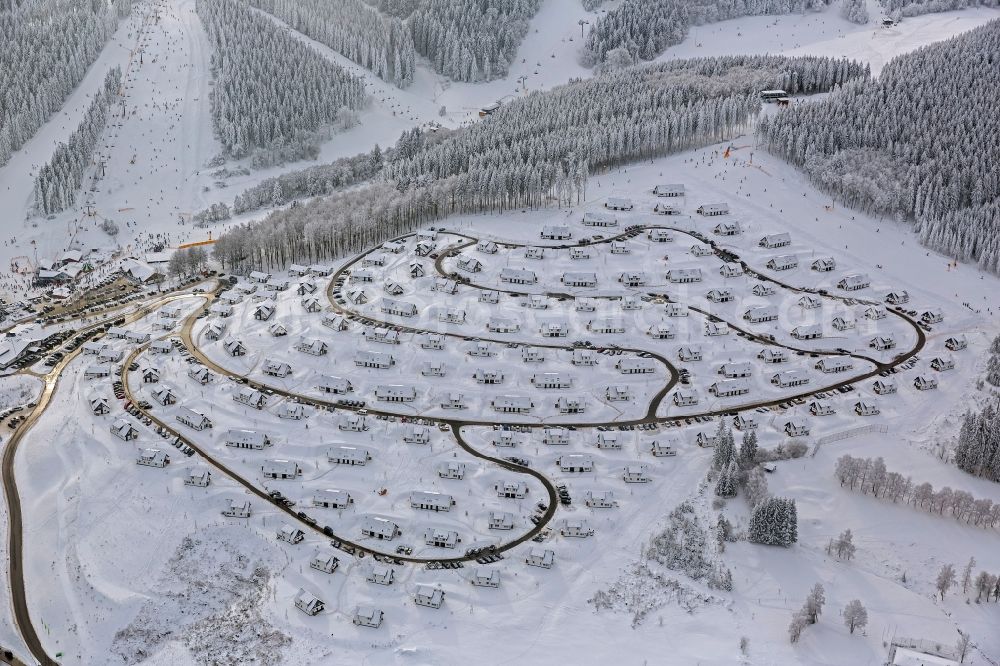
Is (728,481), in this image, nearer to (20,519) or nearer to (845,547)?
(845,547)

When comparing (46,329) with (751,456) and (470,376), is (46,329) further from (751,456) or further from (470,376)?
(751,456)

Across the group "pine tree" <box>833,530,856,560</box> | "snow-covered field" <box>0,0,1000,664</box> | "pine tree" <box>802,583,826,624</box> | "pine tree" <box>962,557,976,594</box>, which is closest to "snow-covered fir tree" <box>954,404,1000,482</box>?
"snow-covered field" <box>0,0,1000,664</box>

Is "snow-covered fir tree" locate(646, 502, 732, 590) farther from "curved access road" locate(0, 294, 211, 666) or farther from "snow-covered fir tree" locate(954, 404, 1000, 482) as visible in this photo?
"curved access road" locate(0, 294, 211, 666)

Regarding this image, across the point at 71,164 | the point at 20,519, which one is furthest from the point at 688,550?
the point at 71,164

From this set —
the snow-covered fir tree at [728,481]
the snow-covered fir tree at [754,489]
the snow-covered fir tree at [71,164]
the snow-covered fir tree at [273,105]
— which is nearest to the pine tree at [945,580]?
the snow-covered fir tree at [754,489]

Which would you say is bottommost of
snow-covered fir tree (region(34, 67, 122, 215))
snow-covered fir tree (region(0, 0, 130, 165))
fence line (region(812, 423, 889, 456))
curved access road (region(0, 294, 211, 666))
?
curved access road (region(0, 294, 211, 666))

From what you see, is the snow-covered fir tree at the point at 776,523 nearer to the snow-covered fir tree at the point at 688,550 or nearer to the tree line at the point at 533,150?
the snow-covered fir tree at the point at 688,550
